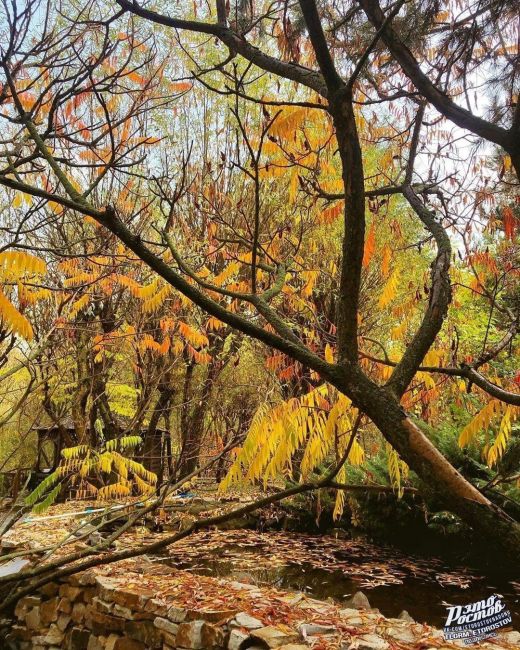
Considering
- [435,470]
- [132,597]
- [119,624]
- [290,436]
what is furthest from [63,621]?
[435,470]

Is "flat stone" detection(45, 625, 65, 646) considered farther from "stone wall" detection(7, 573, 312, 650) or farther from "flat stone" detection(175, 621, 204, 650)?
"flat stone" detection(175, 621, 204, 650)

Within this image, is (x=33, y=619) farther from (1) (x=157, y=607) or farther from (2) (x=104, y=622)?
(1) (x=157, y=607)

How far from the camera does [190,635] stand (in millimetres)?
3154

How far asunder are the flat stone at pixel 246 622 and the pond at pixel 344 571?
1179mm

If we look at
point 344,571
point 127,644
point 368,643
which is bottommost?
point 127,644

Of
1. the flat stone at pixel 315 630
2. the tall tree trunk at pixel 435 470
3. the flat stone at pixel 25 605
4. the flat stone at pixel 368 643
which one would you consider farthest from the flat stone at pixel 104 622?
the tall tree trunk at pixel 435 470

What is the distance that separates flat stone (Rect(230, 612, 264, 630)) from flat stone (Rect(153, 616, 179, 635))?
0.48 meters

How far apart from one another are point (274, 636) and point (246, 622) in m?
0.30

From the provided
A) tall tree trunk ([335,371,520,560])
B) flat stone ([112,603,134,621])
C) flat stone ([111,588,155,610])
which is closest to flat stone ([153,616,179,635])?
flat stone ([111,588,155,610])

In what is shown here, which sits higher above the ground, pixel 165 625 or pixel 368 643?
pixel 368 643

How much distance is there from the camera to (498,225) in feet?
12.2

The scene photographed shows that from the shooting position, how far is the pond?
428 centimetres

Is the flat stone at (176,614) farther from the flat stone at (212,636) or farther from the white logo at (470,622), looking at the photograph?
the white logo at (470,622)

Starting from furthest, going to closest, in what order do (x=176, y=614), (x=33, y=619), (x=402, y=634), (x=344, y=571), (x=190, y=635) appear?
(x=344, y=571) < (x=33, y=619) < (x=176, y=614) < (x=190, y=635) < (x=402, y=634)
